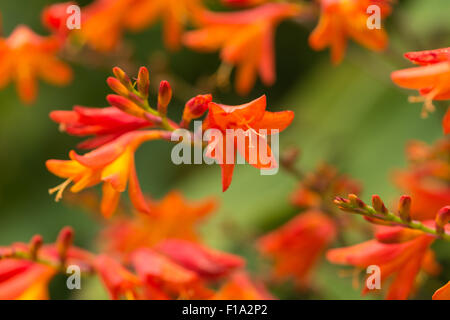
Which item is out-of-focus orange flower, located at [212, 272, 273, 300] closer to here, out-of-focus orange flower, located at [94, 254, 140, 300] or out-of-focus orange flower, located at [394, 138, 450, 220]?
out-of-focus orange flower, located at [94, 254, 140, 300]

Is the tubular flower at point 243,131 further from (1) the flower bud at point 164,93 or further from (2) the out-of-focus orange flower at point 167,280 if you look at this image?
(2) the out-of-focus orange flower at point 167,280

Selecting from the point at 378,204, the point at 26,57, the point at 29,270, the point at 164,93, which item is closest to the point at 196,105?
the point at 164,93

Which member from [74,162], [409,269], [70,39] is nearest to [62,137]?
[70,39]

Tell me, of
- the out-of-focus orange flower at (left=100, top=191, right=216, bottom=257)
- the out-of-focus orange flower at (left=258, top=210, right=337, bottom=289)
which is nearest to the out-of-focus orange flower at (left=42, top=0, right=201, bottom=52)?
the out-of-focus orange flower at (left=100, top=191, right=216, bottom=257)

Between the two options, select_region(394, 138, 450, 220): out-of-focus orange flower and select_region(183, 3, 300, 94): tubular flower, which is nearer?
select_region(394, 138, 450, 220): out-of-focus orange flower

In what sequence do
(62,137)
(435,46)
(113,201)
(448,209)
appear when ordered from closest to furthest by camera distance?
(448,209), (113,201), (435,46), (62,137)

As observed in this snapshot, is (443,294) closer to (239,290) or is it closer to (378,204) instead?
(378,204)

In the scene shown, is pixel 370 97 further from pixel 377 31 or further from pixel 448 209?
pixel 448 209
